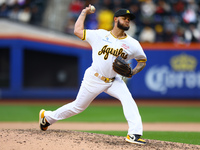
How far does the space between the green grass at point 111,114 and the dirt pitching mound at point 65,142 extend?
3657 millimetres

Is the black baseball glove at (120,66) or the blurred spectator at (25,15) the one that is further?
the blurred spectator at (25,15)

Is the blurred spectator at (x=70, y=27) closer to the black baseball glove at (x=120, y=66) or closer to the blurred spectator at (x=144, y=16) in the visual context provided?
the blurred spectator at (x=144, y=16)

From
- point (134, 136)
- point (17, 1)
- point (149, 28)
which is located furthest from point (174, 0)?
point (134, 136)

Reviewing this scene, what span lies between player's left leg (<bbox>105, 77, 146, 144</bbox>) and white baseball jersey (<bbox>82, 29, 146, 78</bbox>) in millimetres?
198

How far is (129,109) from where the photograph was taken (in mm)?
5473

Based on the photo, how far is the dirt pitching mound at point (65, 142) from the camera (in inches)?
194

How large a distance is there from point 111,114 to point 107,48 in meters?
5.52

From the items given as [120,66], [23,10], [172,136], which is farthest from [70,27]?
[120,66]

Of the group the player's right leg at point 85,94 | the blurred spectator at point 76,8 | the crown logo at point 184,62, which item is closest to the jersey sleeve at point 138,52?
the player's right leg at point 85,94

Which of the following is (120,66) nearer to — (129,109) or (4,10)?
(129,109)

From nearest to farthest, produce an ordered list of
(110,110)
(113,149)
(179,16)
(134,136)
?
(113,149)
(134,136)
(110,110)
(179,16)

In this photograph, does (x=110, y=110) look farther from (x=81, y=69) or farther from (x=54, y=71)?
(x=54, y=71)

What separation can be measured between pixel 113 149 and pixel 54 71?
34.6ft

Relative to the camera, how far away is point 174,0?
15.3 m
